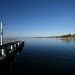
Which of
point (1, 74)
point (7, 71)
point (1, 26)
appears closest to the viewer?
point (1, 74)

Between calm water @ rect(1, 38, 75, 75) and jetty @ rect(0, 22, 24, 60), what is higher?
jetty @ rect(0, 22, 24, 60)

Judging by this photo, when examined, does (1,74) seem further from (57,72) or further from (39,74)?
(57,72)

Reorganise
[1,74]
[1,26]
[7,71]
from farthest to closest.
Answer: [1,26] < [7,71] < [1,74]

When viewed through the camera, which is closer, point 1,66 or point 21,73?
point 21,73

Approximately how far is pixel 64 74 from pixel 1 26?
2524cm

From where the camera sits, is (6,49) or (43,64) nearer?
(43,64)

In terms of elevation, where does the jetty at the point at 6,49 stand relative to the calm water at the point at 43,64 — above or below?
above

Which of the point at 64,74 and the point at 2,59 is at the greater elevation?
the point at 2,59

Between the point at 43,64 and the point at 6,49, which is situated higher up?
the point at 6,49

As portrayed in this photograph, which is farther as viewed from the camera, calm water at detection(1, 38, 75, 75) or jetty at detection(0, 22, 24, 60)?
jetty at detection(0, 22, 24, 60)

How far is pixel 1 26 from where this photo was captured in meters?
39.2


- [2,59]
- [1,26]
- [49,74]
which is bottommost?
[49,74]

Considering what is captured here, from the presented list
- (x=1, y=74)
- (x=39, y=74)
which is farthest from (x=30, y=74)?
(x=1, y=74)

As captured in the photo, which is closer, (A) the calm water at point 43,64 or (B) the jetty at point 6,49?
(A) the calm water at point 43,64
